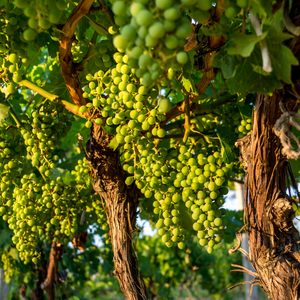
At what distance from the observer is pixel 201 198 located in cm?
113

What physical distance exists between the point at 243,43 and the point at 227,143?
1.84 feet

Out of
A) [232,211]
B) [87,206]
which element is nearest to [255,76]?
[87,206]

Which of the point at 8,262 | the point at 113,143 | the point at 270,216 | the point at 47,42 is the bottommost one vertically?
the point at 270,216

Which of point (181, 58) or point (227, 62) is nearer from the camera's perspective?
point (181, 58)

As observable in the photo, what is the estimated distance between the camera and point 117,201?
5.15ft

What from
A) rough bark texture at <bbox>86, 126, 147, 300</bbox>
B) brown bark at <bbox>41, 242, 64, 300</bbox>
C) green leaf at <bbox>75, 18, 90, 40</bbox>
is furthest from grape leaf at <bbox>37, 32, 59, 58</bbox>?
brown bark at <bbox>41, 242, 64, 300</bbox>

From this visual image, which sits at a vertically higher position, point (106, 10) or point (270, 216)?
point (106, 10)

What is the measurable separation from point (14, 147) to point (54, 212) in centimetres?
42

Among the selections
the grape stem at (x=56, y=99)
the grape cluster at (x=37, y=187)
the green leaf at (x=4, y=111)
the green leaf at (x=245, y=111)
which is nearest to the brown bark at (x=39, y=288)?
the grape cluster at (x=37, y=187)

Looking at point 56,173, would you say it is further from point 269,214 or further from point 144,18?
point 144,18

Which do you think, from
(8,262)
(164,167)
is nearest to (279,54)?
(164,167)

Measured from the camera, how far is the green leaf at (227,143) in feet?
3.84

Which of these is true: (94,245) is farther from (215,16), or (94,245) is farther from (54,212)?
(215,16)

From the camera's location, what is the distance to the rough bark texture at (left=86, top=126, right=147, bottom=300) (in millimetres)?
1512
